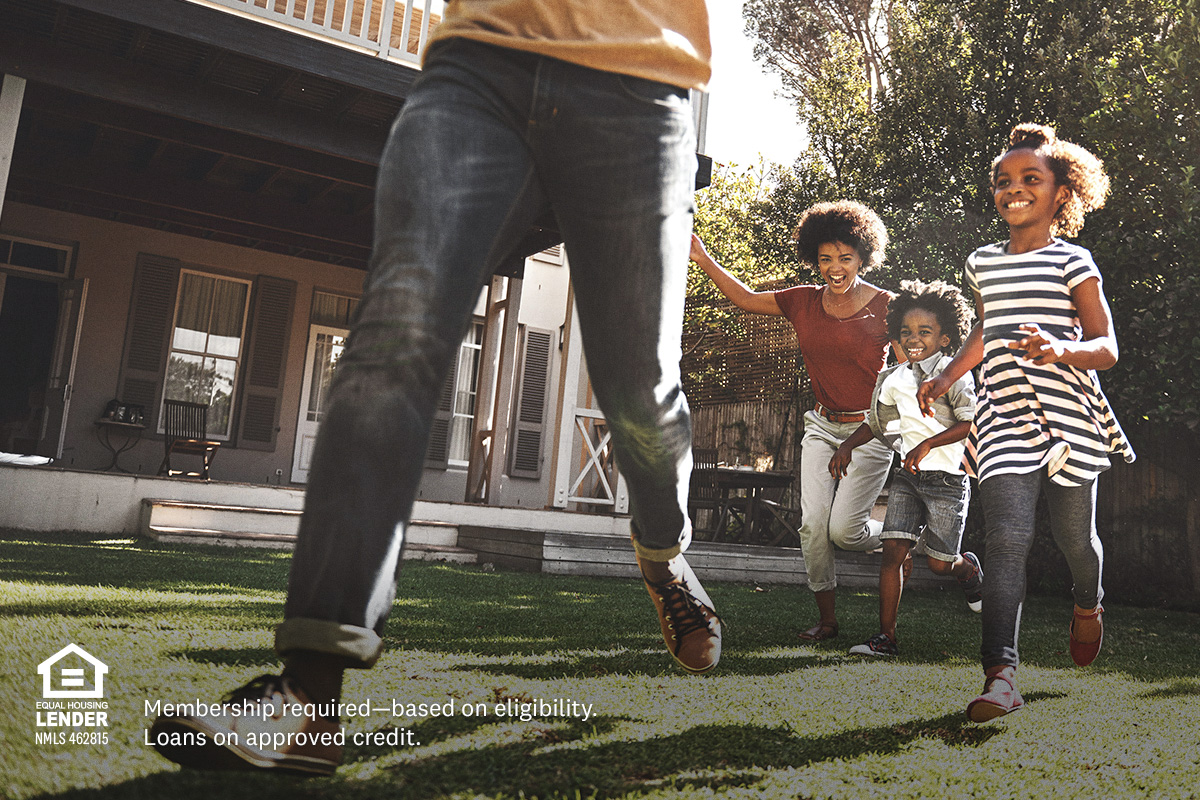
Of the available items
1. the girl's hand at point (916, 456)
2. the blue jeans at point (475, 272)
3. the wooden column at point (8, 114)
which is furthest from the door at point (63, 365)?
the blue jeans at point (475, 272)

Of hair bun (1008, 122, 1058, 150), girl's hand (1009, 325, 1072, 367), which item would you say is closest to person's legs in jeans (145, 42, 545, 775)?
girl's hand (1009, 325, 1072, 367)

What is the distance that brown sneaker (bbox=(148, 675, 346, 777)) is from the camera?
109 centimetres

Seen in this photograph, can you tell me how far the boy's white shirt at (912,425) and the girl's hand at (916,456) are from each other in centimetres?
6

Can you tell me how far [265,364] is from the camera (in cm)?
1069

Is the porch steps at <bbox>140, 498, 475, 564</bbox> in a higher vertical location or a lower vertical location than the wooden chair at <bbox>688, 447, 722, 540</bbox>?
lower

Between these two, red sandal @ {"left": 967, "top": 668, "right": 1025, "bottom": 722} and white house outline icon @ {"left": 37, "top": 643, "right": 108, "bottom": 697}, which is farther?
red sandal @ {"left": 967, "top": 668, "right": 1025, "bottom": 722}

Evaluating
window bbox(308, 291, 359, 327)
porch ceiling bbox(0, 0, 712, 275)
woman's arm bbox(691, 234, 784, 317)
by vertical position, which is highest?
porch ceiling bbox(0, 0, 712, 275)

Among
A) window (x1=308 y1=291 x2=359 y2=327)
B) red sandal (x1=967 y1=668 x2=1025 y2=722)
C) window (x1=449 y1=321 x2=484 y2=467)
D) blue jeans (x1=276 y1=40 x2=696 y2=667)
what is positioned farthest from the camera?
window (x1=449 y1=321 x2=484 y2=467)

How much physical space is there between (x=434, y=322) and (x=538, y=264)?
11600 mm

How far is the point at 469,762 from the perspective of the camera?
1490 millimetres

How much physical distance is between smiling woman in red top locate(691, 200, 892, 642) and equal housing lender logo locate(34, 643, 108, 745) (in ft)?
8.64

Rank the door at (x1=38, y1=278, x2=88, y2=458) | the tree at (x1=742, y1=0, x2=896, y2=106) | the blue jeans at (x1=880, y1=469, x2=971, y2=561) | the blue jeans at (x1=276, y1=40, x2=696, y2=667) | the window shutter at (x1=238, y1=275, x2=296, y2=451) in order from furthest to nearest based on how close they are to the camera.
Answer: the tree at (x1=742, y1=0, x2=896, y2=106) → the window shutter at (x1=238, y1=275, x2=296, y2=451) → the door at (x1=38, y1=278, x2=88, y2=458) → the blue jeans at (x1=880, y1=469, x2=971, y2=561) → the blue jeans at (x1=276, y1=40, x2=696, y2=667)

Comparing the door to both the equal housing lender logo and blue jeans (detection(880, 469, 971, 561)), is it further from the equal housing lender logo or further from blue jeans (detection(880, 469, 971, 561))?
blue jeans (detection(880, 469, 971, 561))

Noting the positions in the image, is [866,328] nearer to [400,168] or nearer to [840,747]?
[840,747]
